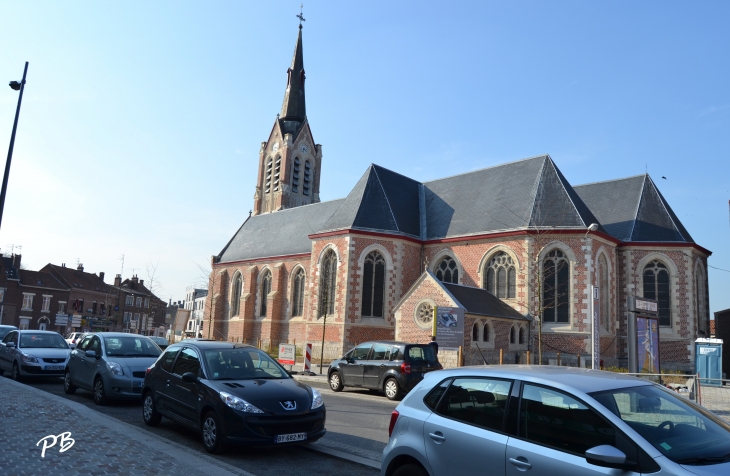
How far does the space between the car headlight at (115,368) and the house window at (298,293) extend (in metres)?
23.5

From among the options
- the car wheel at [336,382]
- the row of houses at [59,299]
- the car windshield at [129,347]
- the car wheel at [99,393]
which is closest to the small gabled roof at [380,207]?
the car wheel at [336,382]

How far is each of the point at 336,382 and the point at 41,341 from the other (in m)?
8.73

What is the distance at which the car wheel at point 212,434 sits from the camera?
7.24 meters

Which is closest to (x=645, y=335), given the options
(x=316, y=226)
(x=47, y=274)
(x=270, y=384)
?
(x=270, y=384)

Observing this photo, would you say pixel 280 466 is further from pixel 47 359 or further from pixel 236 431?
pixel 47 359

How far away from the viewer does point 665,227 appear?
87.9 feet

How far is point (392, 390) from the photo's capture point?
14.8 metres

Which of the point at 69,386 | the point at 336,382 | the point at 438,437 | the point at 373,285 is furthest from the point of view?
the point at 373,285

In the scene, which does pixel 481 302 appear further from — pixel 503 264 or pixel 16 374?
pixel 16 374

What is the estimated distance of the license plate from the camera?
7.20 m

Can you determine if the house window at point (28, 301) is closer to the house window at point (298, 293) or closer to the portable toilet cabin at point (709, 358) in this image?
the house window at point (298, 293)

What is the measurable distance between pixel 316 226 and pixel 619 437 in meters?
33.8

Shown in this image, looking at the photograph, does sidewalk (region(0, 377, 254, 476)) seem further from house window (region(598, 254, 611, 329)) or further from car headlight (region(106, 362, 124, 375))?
house window (region(598, 254, 611, 329))

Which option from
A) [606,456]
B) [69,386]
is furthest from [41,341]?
[606,456]
